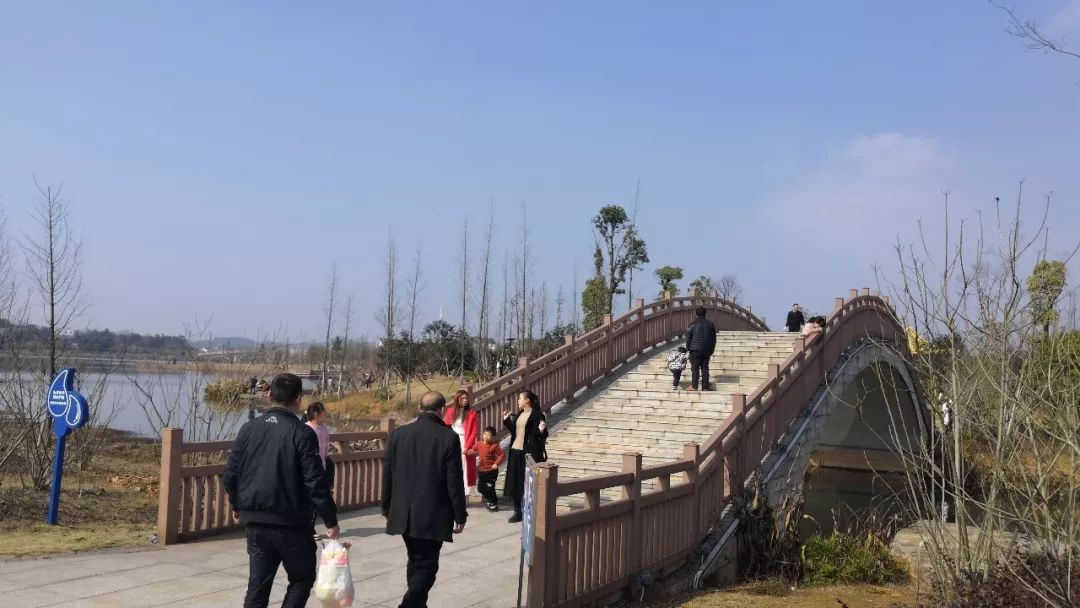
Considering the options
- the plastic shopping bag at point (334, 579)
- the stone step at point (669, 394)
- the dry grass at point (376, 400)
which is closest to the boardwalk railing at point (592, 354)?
the stone step at point (669, 394)

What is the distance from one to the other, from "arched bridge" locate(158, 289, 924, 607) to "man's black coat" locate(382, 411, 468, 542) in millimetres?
1197

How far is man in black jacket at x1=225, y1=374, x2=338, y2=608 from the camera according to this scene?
481 cm

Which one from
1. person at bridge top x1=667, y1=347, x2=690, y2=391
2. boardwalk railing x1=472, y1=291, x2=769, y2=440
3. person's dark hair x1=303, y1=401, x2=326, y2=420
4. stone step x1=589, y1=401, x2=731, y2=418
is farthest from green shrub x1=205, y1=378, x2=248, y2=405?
person's dark hair x1=303, y1=401, x2=326, y2=420

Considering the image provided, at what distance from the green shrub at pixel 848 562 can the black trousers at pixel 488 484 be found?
12.9 feet

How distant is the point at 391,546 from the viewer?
8.66 metres

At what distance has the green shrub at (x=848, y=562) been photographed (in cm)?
1059

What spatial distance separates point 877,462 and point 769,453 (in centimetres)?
2179

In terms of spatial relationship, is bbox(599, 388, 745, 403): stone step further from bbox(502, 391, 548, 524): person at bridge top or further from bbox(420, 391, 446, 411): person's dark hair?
bbox(420, 391, 446, 411): person's dark hair

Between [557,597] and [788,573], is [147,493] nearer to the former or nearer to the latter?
[557,597]

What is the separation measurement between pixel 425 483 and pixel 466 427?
5.35 meters

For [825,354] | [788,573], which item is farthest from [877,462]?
[788,573]

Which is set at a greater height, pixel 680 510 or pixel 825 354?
pixel 825 354

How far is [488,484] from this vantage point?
1086 cm

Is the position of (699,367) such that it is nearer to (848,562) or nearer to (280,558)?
(848,562)
